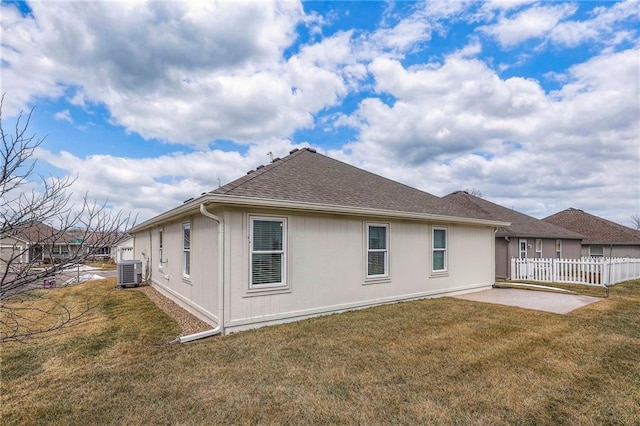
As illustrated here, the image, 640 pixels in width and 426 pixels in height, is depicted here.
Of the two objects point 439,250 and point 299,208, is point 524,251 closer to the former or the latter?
point 439,250

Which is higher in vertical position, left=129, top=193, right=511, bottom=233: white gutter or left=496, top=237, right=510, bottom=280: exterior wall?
left=129, top=193, right=511, bottom=233: white gutter

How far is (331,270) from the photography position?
7.84 metres

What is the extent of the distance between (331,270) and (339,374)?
3.54m

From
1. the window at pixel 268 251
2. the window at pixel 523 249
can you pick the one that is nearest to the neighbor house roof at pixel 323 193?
the window at pixel 268 251

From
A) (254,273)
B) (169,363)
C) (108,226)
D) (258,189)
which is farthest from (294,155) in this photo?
(108,226)

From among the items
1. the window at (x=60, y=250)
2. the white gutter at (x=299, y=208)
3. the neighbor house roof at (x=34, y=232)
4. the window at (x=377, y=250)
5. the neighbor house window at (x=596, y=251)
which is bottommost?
the neighbor house window at (x=596, y=251)

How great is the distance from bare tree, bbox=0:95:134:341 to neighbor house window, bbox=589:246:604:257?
103ft

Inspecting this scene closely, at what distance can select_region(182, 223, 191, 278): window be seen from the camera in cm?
855

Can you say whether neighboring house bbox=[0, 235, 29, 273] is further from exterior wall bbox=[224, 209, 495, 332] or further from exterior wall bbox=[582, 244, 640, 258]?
exterior wall bbox=[582, 244, 640, 258]

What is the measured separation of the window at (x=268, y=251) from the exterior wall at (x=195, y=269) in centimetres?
77

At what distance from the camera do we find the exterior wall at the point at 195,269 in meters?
6.80

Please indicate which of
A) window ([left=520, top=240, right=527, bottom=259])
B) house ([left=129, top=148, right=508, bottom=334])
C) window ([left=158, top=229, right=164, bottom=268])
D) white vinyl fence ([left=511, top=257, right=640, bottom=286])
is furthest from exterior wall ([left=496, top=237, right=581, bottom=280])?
window ([left=158, top=229, right=164, bottom=268])

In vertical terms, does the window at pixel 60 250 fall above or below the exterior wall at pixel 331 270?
above

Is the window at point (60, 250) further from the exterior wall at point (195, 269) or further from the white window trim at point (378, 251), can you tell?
the white window trim at point (378, 251)
